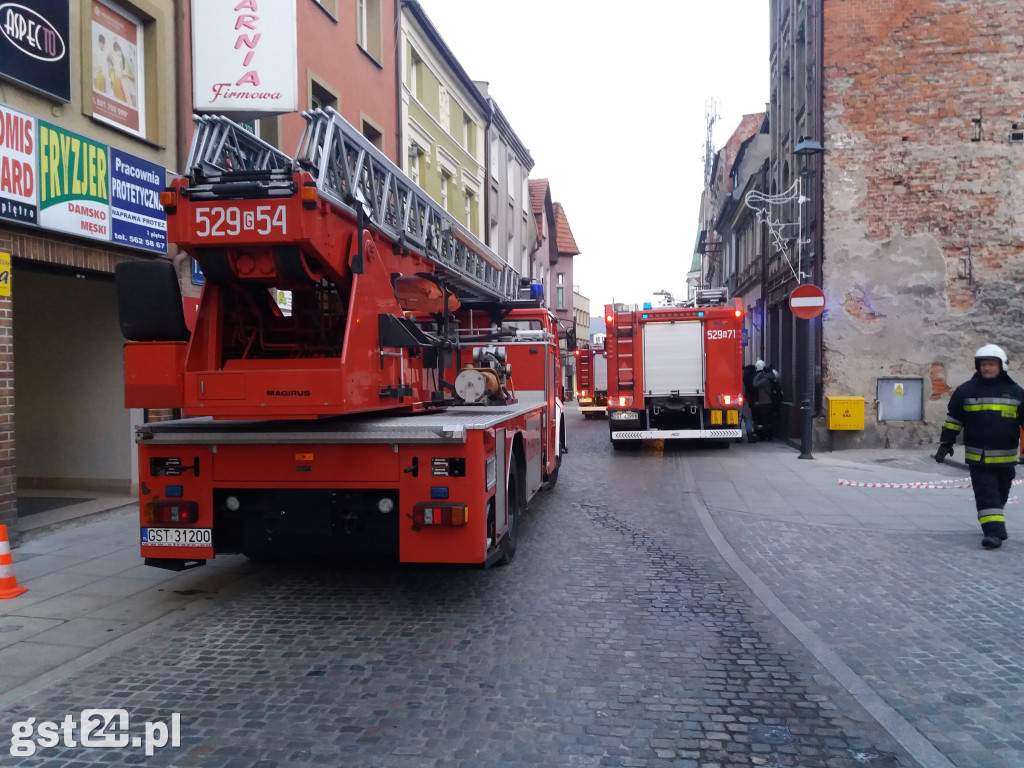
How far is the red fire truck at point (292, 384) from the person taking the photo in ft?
16.6

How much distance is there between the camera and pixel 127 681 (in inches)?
174

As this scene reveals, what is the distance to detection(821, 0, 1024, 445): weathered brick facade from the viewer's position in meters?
14.8

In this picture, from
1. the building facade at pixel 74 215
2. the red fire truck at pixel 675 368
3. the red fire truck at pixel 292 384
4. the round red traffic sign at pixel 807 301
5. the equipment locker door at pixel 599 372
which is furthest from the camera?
the equipment locker door at pixel 599 372

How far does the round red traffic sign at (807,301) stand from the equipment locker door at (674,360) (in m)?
2.20

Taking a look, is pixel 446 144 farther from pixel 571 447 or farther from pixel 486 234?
pixel 571 447

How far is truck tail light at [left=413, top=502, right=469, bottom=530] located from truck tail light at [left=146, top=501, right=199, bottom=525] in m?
1.60

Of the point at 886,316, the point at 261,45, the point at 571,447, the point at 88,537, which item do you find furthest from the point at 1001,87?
the point at 88,537

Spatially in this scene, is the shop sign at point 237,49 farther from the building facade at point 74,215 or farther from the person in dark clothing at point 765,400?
the person in dark clothing at point 765,400

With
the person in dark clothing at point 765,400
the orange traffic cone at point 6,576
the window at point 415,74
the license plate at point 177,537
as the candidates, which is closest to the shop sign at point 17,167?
the orange traffic cone at point 6,576

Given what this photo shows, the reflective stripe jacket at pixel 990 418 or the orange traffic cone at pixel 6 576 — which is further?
the reflective stripe jacket at pixel 990 418

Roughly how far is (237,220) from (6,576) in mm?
3384

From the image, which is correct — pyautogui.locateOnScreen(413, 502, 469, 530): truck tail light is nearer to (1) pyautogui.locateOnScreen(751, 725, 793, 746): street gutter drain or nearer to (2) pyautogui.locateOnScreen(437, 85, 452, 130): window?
(1) pyautogui.locateOnScreen(751, 725, 793, 746): street gutter drain

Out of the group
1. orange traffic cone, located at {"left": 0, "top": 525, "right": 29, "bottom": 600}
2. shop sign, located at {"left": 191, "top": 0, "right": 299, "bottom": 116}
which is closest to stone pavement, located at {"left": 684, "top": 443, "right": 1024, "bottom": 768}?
orange traffic cone, located at {"left": 0, "top": 525, "right": 29, "bottom": 600}

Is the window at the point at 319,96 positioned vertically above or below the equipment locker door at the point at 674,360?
above
